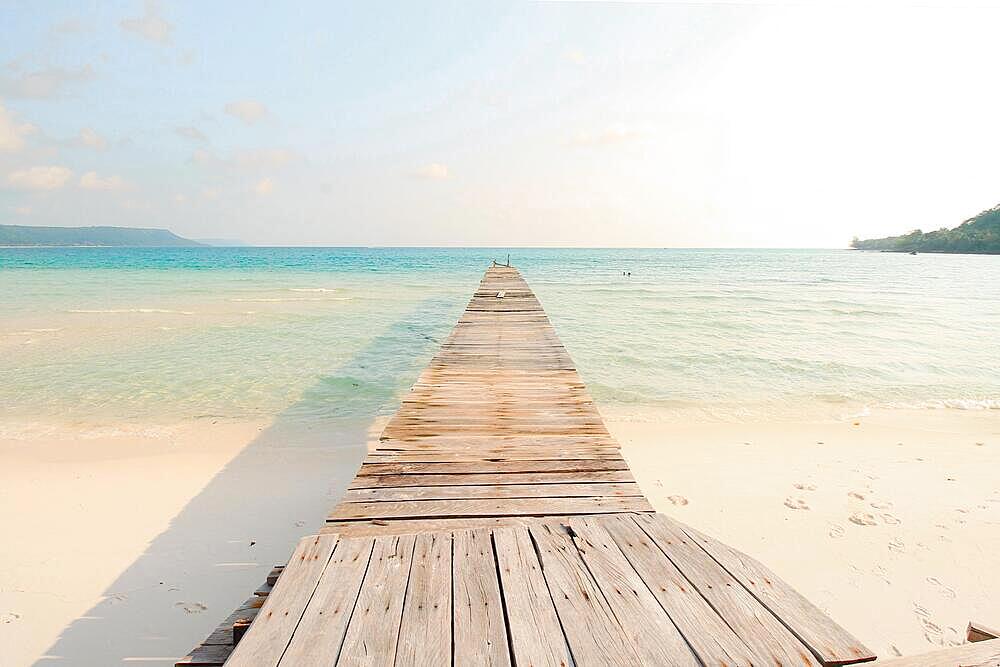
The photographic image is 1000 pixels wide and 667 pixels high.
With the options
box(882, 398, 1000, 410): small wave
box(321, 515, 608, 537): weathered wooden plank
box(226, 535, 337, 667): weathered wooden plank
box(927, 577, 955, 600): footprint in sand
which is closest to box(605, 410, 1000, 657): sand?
box(927, 577, 955, 600): footprint in sand

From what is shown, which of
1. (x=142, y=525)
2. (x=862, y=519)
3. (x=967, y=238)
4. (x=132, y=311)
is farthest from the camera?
(x=967, y=238)

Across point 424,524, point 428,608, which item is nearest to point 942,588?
point 424,524

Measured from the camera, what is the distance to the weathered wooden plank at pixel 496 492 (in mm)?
2842

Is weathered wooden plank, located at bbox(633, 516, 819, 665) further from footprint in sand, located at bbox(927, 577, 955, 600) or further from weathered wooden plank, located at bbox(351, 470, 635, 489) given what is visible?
footprint in sand, located at bbox(927, 577, 955, 600)

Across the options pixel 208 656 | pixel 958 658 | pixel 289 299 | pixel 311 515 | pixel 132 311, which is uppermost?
pixel 958 658

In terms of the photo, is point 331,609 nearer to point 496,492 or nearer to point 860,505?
point 496,492

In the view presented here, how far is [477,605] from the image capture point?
1.78m

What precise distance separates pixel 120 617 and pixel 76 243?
196 metres

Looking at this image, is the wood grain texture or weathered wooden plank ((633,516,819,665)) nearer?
weathered wooden plank ((633,516,819,665))

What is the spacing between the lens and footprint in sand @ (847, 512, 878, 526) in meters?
4.32

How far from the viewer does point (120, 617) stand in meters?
3.20

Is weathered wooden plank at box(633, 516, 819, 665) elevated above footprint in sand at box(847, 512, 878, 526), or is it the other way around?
weathered wooden plank at box(633, 516, 819, 665)

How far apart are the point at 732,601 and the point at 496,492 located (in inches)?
55.1

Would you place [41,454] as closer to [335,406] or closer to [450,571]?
[335,406]
